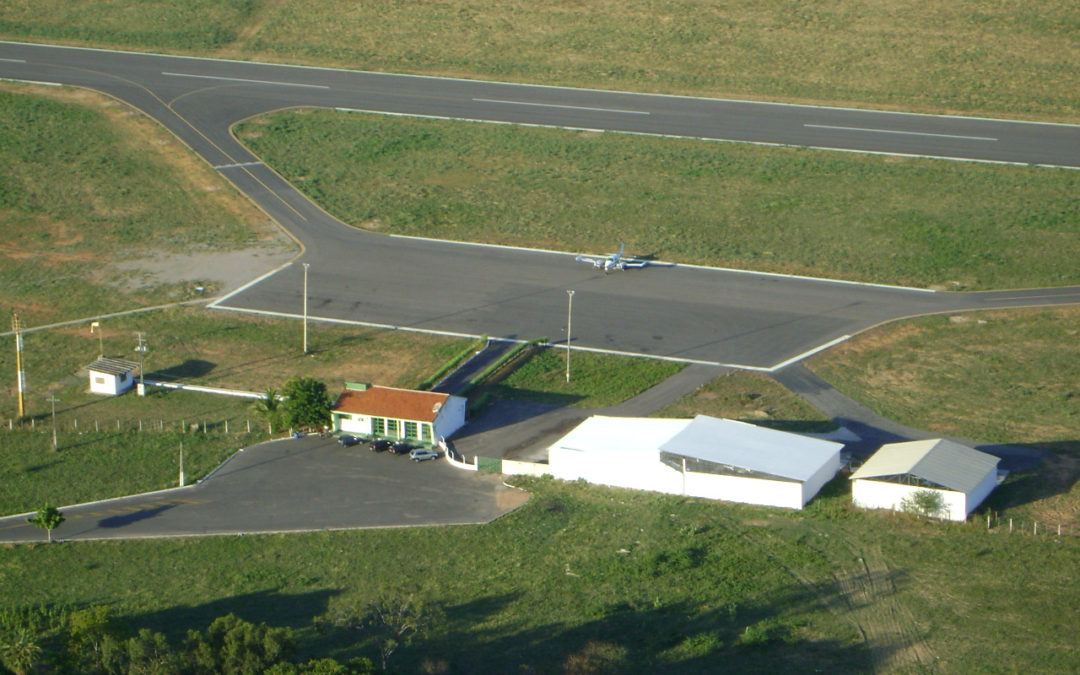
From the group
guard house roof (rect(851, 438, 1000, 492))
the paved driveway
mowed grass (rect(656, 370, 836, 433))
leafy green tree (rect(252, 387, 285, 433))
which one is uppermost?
guard house roof (rect(851, 438, 1000, 492))

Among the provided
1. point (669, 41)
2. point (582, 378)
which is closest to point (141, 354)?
point (582, 378)

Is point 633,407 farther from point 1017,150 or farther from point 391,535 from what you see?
point 1017,150

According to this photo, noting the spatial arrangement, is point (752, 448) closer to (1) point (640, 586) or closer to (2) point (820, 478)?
(2) point (820, 478)

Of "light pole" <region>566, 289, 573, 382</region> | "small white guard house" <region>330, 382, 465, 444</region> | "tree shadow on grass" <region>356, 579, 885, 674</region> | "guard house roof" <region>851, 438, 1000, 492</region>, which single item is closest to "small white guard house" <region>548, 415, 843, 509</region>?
"guard house roof" <region>851, 438, 1000, 492</region>

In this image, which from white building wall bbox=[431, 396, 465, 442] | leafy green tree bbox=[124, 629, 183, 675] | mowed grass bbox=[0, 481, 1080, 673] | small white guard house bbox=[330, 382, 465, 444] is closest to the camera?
leafy green tree bbox=[124, 629, 183, 675]

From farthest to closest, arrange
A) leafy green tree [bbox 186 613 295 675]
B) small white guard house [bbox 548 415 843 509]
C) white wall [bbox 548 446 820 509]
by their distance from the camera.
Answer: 1. small white guard house [bbox 548 415 843 509]
2. white wall [bbox 548 446 820 509]
3. leafy green tree [bbox 186 613 295 675]

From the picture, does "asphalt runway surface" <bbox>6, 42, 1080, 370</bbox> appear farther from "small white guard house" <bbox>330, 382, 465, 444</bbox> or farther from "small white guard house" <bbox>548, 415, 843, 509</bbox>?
"small white guard house" <bbox>548, 415, 843, 509</bbox>

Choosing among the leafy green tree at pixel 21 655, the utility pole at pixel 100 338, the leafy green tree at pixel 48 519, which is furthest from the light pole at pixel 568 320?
the leafy green tree at pixel 21 655
